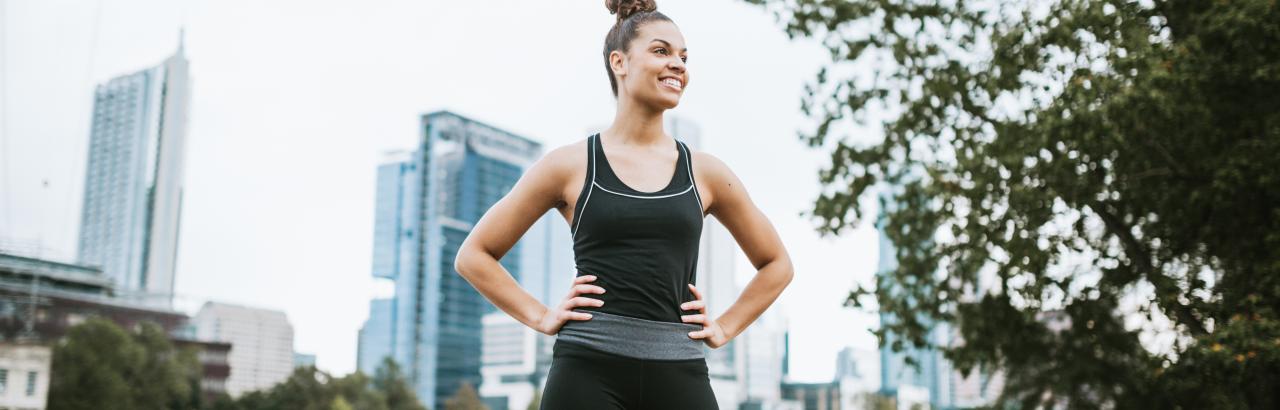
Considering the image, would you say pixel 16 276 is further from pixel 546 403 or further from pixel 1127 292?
pixel 546 403

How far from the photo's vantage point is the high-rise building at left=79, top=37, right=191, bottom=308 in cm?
13888

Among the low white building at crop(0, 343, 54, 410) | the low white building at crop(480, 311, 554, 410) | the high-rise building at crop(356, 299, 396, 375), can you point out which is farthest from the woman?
the high-rise building at crop(356, 299, 396, 375)

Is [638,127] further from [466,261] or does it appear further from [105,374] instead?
[105,374]

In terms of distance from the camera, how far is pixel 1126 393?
54.1 ft

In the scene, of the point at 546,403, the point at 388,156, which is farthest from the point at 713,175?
the point at 388,156

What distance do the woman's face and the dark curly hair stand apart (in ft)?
0.08

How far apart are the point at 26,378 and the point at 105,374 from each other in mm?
3263

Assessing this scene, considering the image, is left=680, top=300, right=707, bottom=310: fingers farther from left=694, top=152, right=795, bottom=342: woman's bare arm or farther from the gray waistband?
left=694, top=152, right=795, bottom=342: woman's bare arm

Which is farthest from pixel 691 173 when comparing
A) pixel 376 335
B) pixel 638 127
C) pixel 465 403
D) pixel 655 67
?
pixel 376 335

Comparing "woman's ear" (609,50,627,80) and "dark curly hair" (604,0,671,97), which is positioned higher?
"dark curly hair" (604,0,671,97)

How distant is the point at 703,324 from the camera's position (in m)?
3.40

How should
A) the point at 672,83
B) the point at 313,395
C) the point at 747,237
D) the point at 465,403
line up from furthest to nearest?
the point at 465,403 < the point at 313,395 < the point at 747,237 < the point at 672,83

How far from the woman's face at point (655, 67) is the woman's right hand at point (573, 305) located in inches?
23.0

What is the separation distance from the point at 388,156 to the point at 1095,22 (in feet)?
565
